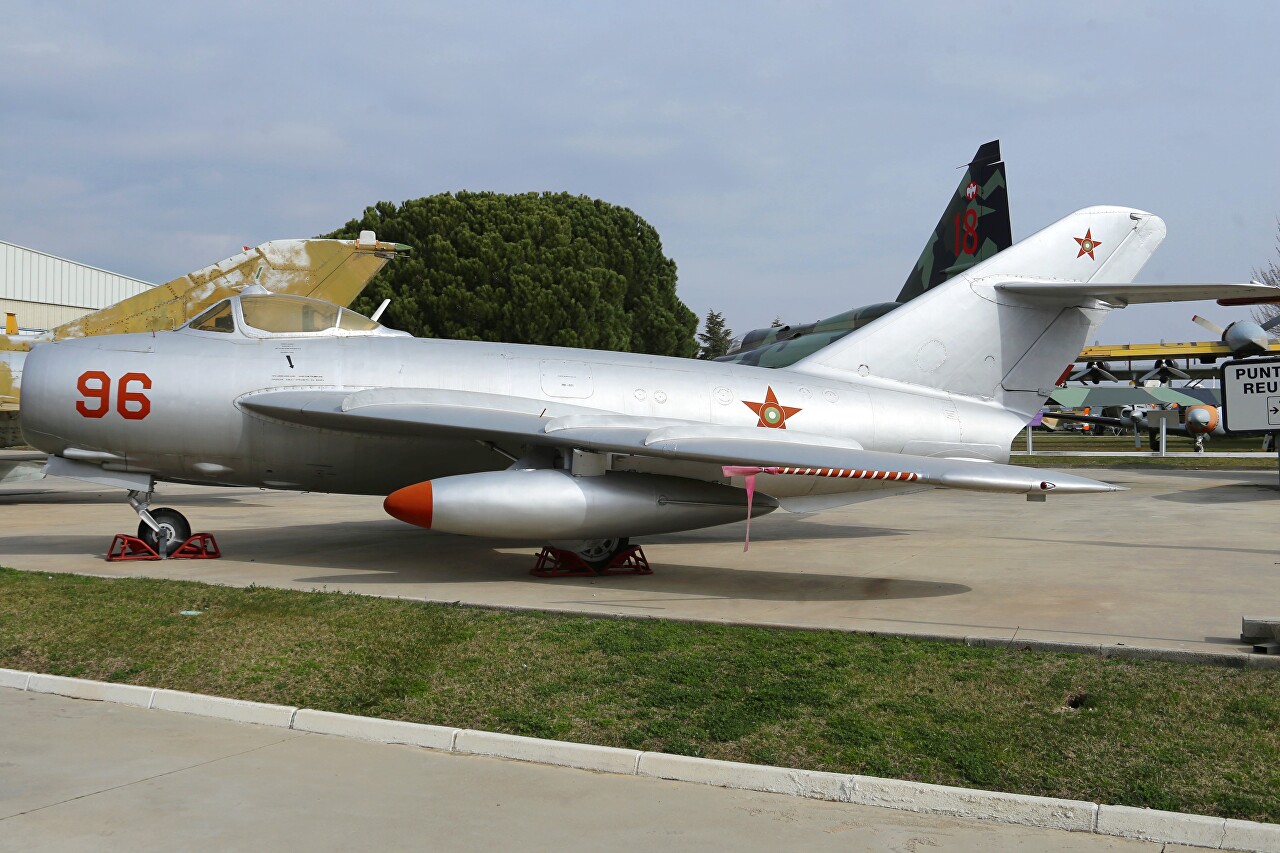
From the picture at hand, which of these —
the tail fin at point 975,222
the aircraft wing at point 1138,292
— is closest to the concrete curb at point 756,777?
the aircraft wing at point 1138,292

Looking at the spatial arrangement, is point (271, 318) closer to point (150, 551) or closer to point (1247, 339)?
point (150, 551)

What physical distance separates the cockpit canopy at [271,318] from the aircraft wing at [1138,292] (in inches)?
302

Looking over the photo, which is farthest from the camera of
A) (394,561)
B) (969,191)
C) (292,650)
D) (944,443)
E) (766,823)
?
(969,191)

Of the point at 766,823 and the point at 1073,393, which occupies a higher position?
the point at 1073,393

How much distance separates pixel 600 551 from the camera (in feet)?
34.1

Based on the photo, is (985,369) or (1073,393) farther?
(1073,393)

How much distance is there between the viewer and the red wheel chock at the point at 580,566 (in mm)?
10320

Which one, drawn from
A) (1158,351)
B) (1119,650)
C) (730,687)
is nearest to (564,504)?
(730,687)

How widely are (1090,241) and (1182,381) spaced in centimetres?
5564

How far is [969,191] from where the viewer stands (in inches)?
895

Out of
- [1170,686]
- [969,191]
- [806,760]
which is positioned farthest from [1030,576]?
[969,191]

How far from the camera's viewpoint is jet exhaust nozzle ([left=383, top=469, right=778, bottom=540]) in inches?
361

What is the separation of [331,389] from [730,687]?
631 centimetres

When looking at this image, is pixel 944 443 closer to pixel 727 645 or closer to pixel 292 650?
pixel 727 645
